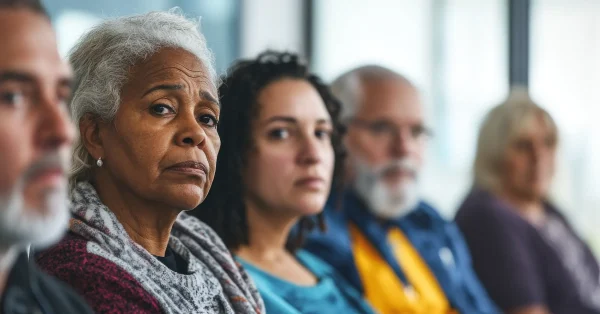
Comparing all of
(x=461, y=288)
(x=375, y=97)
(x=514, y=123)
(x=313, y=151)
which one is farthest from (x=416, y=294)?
(x=514, y=123)

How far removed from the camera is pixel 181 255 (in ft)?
4.46

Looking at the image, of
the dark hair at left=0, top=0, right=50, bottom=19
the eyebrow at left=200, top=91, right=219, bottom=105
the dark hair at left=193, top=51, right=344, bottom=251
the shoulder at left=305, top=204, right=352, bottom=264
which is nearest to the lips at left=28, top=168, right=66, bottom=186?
the dark hair at left=0, top=0, right=50, bottom=19

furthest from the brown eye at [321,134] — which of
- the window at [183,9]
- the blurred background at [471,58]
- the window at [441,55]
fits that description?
the window at [441,55]

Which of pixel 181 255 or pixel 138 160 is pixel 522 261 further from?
pixel 138 160

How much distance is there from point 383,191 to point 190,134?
1.29m

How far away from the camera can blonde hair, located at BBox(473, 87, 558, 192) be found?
3.17 meters

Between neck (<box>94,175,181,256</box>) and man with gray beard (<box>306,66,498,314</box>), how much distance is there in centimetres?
105

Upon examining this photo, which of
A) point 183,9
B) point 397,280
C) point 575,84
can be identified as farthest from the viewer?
point 575,84

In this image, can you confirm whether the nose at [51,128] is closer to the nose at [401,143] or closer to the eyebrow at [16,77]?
the eyebrow at [16,77]

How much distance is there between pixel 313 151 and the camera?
182cm

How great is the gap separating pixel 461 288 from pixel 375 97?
0.61m

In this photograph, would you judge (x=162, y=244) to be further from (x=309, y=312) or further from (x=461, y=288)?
(x=461, y=288)

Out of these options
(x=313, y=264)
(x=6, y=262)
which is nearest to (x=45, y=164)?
(x=6, y=262)

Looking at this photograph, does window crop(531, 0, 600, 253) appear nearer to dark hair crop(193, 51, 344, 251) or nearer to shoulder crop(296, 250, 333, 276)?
shoulder crop(296, 250, 333, 276)
